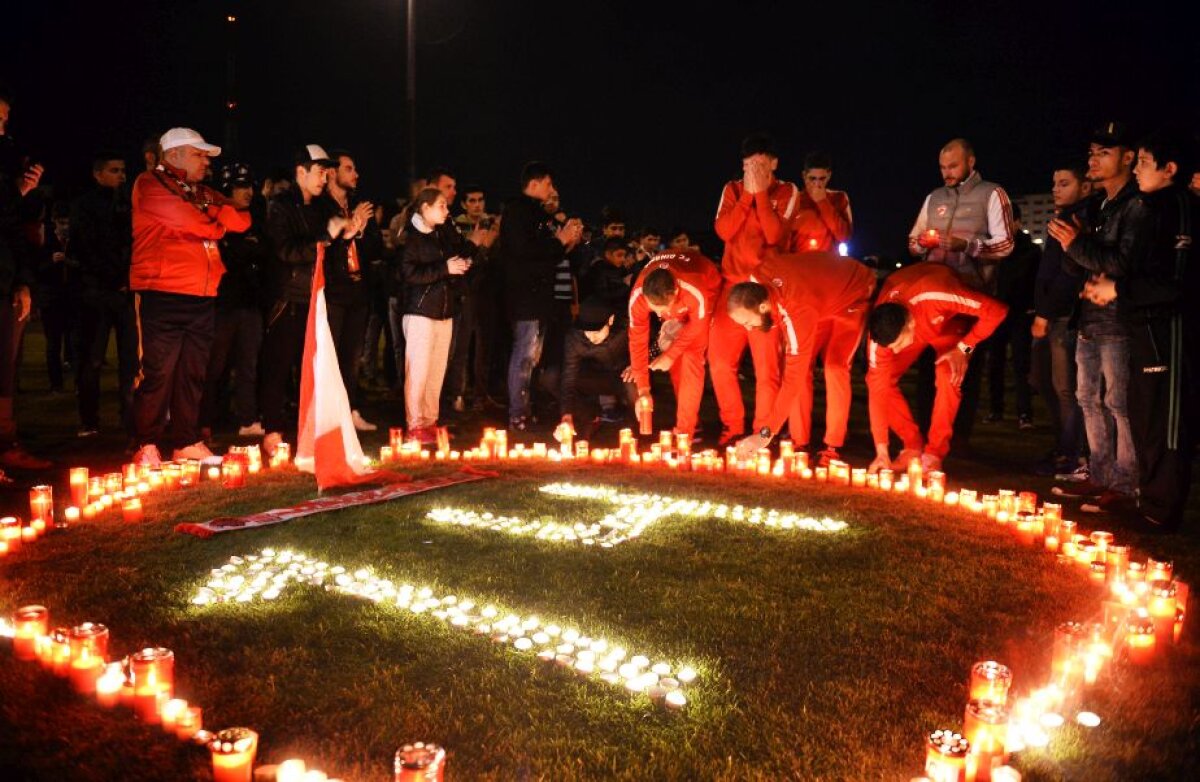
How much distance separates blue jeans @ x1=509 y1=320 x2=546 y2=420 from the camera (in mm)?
8812

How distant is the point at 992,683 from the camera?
290cm

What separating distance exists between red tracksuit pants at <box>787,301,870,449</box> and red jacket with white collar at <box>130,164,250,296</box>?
4405 millimetres

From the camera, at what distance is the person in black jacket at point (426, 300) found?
788cm

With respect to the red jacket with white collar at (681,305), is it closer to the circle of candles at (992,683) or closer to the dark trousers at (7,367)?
the dark trousers at (7,367)

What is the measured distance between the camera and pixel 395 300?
10805 mm

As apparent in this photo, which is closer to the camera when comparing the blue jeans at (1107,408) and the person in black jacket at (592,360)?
the blue jeans at (1107,408)

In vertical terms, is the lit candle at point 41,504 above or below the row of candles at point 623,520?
above

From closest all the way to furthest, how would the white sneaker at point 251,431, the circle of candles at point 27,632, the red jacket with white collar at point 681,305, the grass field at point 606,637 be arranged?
the grass field at point 606,637
the circle of candles at point 27,632
the red jacket with white collar at point 681,305
the white sneaker at point 251,431

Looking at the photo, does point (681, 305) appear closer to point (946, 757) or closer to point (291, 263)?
point (291, 263)

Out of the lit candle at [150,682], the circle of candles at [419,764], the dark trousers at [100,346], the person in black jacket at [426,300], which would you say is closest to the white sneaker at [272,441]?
the person in black jacket at [426,300]

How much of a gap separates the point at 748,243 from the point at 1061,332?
2.56 metres

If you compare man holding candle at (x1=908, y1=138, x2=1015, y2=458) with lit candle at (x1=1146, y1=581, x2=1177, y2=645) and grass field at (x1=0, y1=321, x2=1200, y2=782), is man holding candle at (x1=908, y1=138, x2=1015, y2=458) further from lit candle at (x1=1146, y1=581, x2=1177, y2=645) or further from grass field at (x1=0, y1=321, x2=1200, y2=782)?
lit candle at (x1=1146, y1=581, x2=1177, y2=645)

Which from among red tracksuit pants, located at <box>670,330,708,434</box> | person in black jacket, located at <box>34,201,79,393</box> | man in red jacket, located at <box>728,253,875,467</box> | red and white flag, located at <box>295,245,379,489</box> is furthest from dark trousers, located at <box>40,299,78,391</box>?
man in red jacket, located at <box>728,253,875,467</box>

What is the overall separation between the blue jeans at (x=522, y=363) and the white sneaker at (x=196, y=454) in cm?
286
